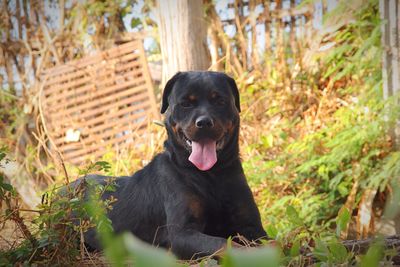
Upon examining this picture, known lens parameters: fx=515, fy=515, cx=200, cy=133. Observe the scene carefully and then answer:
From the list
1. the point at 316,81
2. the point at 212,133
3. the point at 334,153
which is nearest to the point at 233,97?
the point at 212,133

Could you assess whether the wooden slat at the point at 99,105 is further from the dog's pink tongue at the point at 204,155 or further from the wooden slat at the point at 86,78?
the dog's pink tongue at the point at 204,155

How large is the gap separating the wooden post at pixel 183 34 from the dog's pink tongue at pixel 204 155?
3.13 metres

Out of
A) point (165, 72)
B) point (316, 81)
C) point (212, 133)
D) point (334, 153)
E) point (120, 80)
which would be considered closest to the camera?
point (212, 133)

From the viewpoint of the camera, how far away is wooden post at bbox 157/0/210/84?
19.6ft

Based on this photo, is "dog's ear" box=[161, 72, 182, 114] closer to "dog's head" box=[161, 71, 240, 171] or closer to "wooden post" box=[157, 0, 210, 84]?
"dog's head" box=[161, 71, 240, 171]

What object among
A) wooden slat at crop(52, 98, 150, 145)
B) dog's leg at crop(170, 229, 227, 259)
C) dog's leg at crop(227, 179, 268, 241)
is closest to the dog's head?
dog's leg at crop(227, 179, 268, 241)

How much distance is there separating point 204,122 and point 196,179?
1.17 feet

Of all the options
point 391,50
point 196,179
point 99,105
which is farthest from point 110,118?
point 196,179

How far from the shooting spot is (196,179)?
10.2 feet

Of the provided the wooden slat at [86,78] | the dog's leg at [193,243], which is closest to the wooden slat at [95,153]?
the wooden slat at [86,78]

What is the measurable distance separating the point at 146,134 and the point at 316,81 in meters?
2.52

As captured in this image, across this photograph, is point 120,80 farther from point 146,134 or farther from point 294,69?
point 294,69

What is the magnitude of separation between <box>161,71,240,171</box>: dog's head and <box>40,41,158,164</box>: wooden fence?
4688mm

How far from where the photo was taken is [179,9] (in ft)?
19.6
